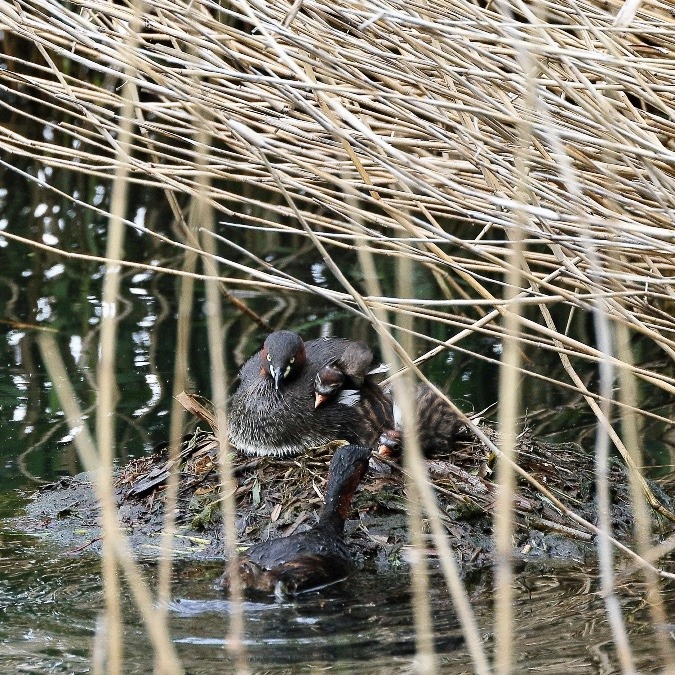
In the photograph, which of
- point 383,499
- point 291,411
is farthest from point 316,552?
point 291,411

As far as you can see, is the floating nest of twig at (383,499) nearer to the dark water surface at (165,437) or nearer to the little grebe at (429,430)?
the little grebe at (429,430)

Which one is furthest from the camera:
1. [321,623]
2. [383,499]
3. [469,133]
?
[383,499]

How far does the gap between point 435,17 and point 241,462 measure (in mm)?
2152

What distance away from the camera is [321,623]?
3.62 metres

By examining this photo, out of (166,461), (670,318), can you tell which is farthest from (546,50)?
(166,461)

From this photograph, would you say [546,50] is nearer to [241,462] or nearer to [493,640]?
[493,640]

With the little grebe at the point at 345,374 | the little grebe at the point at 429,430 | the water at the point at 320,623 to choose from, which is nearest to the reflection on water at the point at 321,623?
the water at the point at 320,623

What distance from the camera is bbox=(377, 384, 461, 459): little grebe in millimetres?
4637

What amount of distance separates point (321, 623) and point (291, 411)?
4.08 feet

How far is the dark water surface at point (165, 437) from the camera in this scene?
3379mm

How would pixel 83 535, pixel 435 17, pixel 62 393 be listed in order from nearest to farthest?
pixel 62 393
pixel 435 17
pixel 83 535

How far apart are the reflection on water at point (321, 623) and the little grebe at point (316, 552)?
0.06m

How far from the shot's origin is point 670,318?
3646 mm

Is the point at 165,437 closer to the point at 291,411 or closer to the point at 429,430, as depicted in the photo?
the point at 291,411
